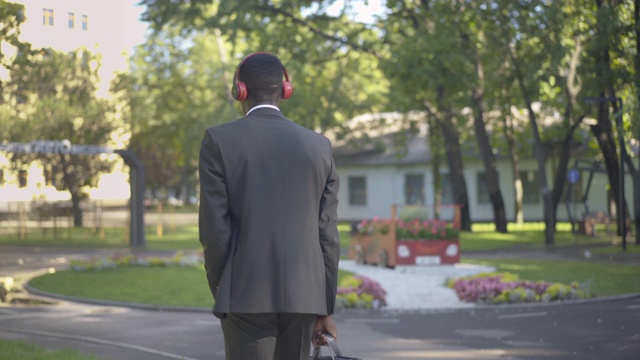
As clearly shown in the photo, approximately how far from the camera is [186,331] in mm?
13562

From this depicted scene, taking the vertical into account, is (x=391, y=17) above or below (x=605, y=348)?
above

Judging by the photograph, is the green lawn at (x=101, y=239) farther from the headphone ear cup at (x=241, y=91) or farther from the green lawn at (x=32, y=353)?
the headphone ear cup at (x=241, y=91)

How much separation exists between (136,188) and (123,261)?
17.3 feet

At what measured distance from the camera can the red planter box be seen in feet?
76.4

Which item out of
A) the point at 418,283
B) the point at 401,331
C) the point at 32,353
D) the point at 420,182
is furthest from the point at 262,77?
the point at 420,182

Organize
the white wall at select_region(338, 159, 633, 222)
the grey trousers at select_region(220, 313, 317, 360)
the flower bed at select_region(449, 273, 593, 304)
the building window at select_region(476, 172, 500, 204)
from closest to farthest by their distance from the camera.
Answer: the grey trousers at select_region(220, 313, 317, 360) < the flower bed at select_region(449, 273, 593, 304) < the white wall at select_region(338, 159, 633, 222) < the building window at select_region(476, 172, 500, 204)

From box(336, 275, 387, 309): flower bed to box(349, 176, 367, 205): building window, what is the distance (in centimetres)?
4349

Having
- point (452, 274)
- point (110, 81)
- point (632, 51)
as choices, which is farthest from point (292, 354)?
point (110, 81)

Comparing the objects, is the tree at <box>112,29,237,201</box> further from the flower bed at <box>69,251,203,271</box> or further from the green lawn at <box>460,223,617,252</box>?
the flower bed at <box>69,251,203,271</box>

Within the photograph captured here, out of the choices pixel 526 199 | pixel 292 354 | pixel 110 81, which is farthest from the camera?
pixel 526 199

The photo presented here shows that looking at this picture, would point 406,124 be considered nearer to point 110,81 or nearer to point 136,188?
point 110,81

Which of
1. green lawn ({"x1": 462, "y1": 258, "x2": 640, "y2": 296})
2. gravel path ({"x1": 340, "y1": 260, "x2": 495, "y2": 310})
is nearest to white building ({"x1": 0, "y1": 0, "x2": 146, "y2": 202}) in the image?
gravel path ({"x1": 340, "y1": 260, "x2": 495, "y2": 310})

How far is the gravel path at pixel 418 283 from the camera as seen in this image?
56.8 feet

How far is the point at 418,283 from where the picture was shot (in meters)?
19.8
